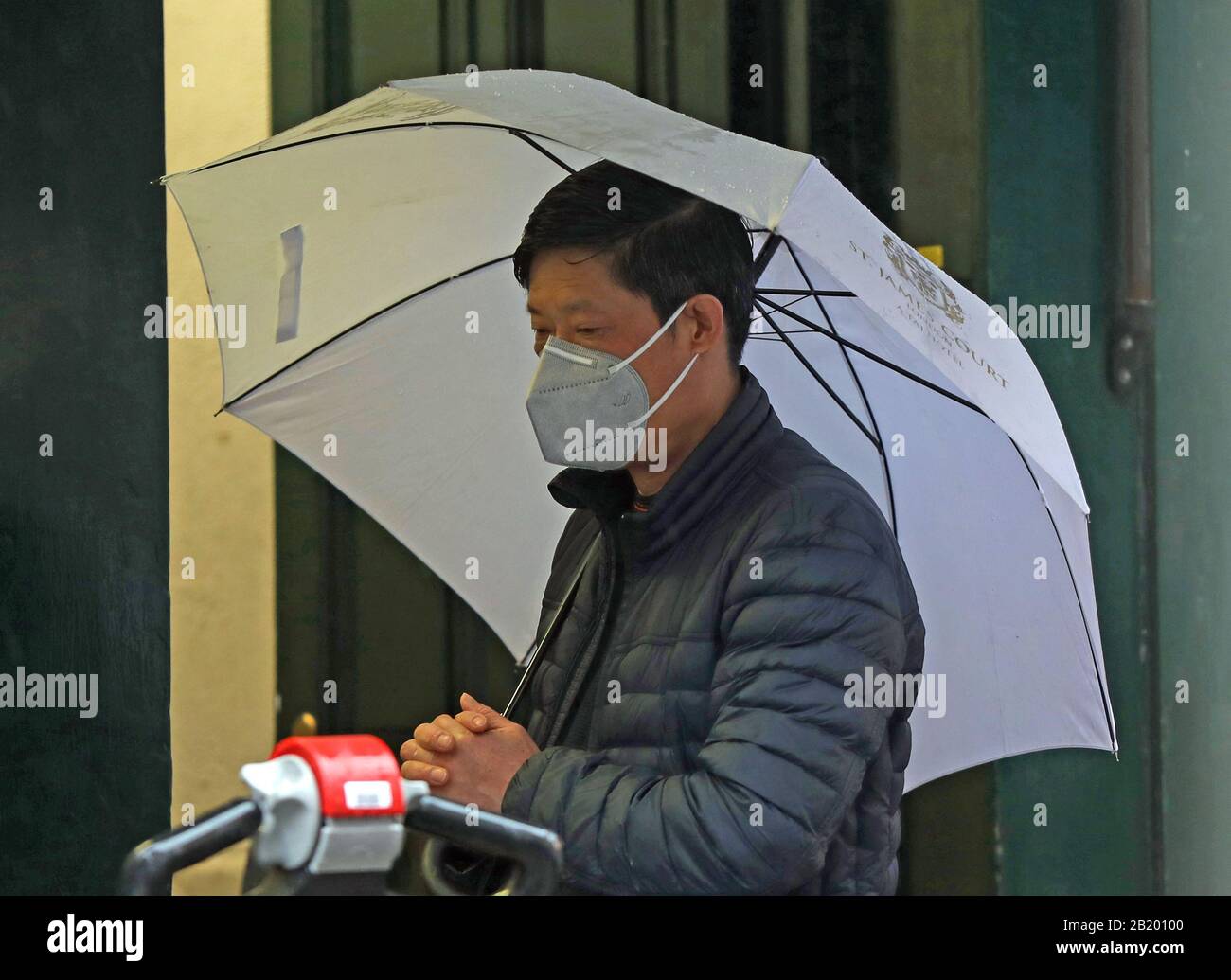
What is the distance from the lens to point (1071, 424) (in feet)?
14.0

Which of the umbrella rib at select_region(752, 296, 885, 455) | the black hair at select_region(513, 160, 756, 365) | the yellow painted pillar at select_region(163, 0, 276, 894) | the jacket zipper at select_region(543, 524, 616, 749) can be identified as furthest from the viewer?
the yellow painted pillar at select_region(163, 0, 276, 894)

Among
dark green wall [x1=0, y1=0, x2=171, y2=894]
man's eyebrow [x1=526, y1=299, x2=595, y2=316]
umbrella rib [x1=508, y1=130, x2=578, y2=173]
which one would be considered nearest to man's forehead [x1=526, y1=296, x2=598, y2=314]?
man's eyebrow [x1=526, y1=299, x2=595, y2=316]

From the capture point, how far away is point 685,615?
100 inches

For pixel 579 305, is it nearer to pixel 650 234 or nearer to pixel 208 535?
pixel 650 234

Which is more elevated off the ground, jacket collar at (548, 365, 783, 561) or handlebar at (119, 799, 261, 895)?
jacket collar at (548, 365, 783, 561)

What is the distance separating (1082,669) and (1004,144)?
1.79 m

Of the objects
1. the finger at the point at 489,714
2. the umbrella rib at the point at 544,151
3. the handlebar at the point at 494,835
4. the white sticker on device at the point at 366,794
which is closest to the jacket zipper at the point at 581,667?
the finger at the point at 489,714

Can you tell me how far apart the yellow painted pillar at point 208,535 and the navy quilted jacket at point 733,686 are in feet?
5.46

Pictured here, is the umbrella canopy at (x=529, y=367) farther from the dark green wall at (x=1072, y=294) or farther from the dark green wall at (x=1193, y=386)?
the dark green wall at (x=1193, y=386)

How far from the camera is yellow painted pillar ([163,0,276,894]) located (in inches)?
166

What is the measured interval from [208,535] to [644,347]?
1.86 meters

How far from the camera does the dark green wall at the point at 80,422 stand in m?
4.22

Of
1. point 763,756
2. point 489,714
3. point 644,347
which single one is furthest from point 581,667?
point 644,347

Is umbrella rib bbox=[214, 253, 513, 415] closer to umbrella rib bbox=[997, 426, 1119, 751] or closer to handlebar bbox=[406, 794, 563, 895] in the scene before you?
umbrella rib bbox=[997, 426, 1119, 751]
